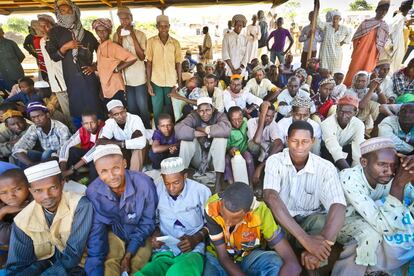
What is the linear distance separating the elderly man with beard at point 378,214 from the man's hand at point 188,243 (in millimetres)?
1138

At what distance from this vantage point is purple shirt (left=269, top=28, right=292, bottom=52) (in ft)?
26.2

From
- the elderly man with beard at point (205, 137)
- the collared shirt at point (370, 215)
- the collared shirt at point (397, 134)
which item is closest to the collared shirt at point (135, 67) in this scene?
the elderly man with beard at point (205, 137)

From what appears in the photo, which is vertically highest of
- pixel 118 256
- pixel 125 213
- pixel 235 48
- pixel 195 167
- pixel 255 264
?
pixel 235 48

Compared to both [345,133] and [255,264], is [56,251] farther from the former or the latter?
[345,133]

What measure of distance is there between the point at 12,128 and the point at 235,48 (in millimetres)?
4930

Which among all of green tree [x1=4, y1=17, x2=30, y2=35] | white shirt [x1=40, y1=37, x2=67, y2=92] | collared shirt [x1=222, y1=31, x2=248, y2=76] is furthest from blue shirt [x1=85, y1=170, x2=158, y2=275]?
green tree [x1=4, y1=17, x2=30, y2=35]

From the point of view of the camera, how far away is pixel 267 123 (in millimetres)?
3857

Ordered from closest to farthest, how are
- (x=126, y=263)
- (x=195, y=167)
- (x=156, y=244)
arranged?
(x=126, y=263), (x=156, y=244), (x=195, y=167)

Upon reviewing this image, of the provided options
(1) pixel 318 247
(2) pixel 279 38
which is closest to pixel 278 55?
(2) pixel 279 38

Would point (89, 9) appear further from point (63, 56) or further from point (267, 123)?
point (267, 123)

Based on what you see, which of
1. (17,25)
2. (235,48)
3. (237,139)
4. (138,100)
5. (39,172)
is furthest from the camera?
(17,25)

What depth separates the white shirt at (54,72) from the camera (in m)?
4.73

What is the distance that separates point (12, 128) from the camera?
390 centimetres

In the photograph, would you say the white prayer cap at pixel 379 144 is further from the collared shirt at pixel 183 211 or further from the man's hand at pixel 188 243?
the man's hand at pixel 188 243
